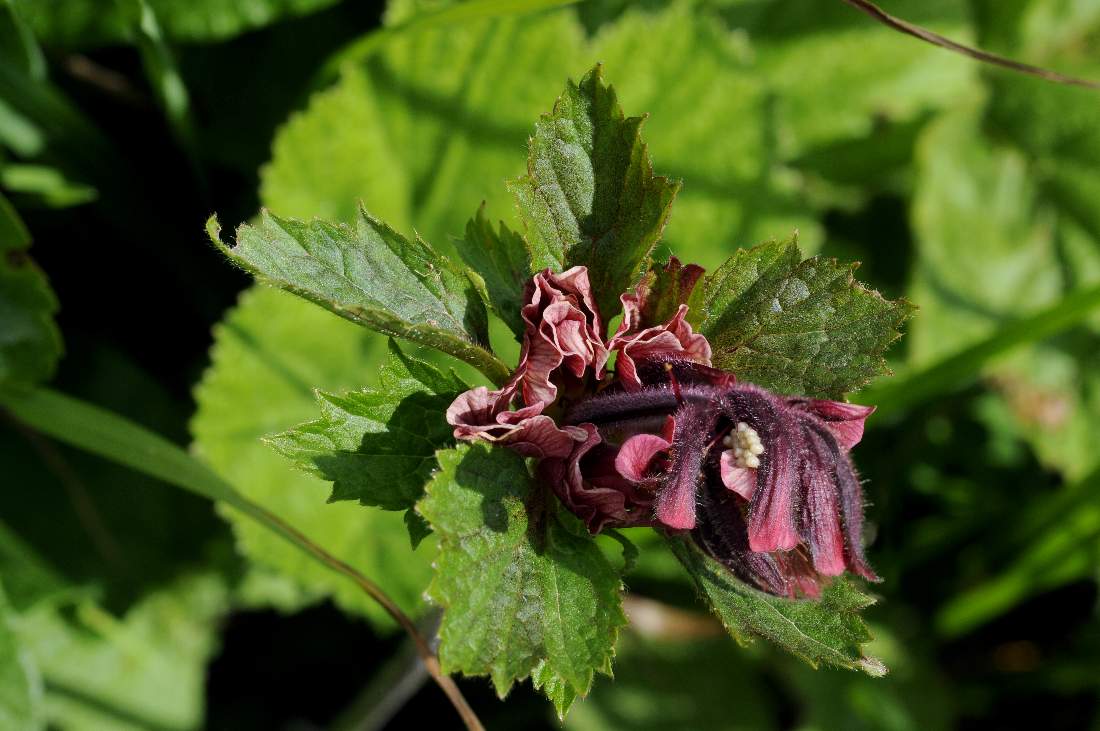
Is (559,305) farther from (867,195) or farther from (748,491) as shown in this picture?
Answer: (867,195)

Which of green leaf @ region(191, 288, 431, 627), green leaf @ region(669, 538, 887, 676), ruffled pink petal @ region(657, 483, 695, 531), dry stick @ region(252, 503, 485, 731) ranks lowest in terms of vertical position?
green leaf @ region(191, 288, 431, 627)

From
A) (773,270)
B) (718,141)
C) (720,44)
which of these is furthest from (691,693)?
(773,270)

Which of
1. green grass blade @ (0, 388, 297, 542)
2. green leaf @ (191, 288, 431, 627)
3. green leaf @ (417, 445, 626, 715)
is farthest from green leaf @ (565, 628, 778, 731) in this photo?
green leaf @ (417, 445, 626, 715)

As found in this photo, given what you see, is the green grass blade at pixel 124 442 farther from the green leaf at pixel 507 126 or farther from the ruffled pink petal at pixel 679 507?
the ruffled pink petal at pixel 679 507

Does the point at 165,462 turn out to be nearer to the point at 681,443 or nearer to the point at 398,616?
the point at 398,616

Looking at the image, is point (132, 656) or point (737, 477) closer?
point (737, 477)

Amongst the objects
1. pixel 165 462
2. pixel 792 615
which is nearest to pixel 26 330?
pixel 165 462

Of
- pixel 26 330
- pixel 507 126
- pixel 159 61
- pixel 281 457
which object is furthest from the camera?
pixel 507 126

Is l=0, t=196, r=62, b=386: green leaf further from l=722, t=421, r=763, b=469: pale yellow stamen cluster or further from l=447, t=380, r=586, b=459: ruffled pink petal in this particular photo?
l=722, t=421, r=763, b=469: pale yellow stamen cluster
